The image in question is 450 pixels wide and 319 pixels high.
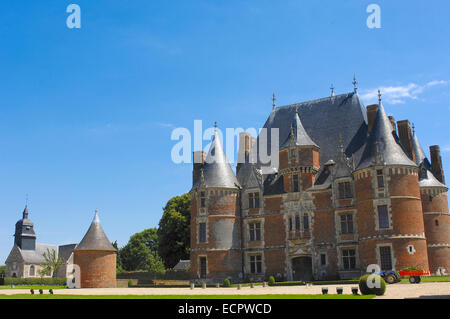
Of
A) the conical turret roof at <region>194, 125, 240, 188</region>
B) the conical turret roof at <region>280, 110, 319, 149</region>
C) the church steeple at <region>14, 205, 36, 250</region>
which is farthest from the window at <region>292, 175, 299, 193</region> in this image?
the church steeple at <region>14, 205, 36, 250</region>

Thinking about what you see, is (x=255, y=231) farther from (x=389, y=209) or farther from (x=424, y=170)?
(x=424, y=170)

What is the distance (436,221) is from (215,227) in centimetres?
1814

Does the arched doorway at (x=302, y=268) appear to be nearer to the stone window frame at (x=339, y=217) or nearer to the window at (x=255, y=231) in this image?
the stone window frame at (x=339, y=217)

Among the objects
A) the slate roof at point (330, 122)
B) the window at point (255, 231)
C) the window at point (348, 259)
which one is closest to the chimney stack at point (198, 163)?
the slate roof at point (330, 122)

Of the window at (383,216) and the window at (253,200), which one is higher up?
the window at (253,200)

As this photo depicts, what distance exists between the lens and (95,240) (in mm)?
43531

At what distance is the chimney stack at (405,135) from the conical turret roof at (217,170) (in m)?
14.5

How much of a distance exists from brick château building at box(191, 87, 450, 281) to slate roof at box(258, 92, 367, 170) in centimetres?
10

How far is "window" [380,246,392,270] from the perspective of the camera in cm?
3238

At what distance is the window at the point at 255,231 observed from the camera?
39.7 meters

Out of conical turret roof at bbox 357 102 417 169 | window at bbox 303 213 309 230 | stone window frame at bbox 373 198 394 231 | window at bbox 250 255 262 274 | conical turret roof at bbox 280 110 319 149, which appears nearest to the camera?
stone window frame at bbox 373 198 394 231

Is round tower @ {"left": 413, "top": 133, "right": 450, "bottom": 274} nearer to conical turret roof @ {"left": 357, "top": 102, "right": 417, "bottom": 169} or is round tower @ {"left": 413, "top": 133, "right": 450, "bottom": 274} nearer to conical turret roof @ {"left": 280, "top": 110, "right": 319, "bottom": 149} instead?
conical turret roof @ {"left": 357, "top": 102, "right": 417, "bottom": 169}

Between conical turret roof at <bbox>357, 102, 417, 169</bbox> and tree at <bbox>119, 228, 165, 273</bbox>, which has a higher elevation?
conical turret roof at <bbox>357, 102, 417, 169</bbox>

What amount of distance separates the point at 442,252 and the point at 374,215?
732 cm
